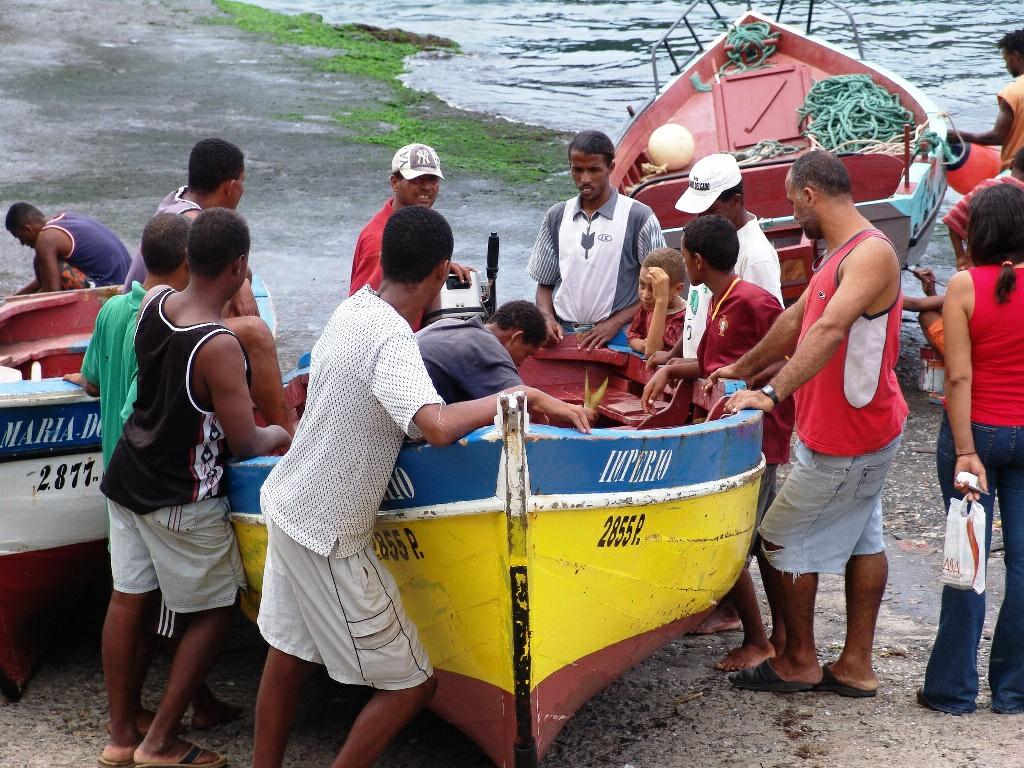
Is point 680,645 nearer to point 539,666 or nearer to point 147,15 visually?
point 539,666

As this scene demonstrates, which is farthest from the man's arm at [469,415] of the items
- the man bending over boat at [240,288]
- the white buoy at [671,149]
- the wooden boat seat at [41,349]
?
the white buoy at [671,149]

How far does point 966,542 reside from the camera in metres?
4.31

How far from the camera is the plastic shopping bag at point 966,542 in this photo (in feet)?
14.1

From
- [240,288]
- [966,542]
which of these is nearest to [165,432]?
[240,288]

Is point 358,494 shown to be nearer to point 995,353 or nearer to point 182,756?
point 182,756

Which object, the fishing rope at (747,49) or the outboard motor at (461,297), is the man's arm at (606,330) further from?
the fishing rope at (747,49)

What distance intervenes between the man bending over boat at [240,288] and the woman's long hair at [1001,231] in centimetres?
248

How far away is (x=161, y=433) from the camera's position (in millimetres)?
4168

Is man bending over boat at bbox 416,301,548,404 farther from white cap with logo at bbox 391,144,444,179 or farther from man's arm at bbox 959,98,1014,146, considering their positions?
man's arm at bbox 959,98,1014,146

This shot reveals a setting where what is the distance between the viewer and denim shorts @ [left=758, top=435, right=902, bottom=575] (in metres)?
4.48

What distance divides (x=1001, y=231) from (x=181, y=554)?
9.96 ft

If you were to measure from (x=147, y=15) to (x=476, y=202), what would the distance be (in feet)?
52.1

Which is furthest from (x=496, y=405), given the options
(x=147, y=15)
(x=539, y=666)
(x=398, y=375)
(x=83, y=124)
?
(x=147, y=15)

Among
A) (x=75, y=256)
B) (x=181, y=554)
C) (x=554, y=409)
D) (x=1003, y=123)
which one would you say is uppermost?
(x=1003, y=123)
